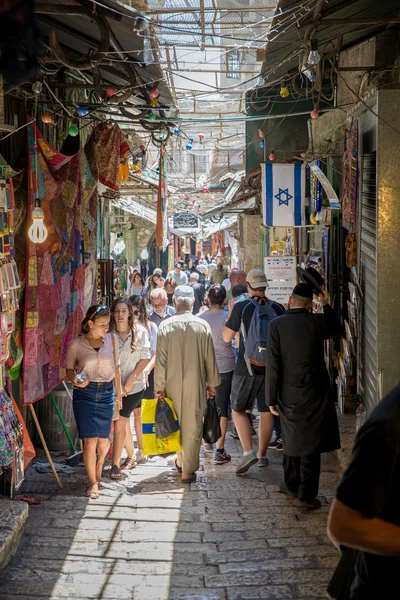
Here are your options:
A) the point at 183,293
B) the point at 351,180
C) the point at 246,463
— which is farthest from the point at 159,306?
the point at 351,180

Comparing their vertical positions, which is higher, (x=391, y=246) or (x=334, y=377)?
(x=391, y=246)

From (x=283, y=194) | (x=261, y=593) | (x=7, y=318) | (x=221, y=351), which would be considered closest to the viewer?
(x=261, y=593)

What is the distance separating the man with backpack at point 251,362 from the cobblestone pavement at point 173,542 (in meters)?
0.41

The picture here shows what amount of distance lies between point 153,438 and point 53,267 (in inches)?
78.2

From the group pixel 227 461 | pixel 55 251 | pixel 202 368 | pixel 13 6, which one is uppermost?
pixel 13 6

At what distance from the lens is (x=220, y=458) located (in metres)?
8.08

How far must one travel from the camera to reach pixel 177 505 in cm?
662

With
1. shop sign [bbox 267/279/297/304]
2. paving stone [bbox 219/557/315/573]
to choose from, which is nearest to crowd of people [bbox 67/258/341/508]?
paving stone [bbox 219/557/315/573]

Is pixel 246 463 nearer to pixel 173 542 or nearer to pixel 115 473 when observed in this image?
pixel 115 473

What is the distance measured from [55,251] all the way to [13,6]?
5110mm

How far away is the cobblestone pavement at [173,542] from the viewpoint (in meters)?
4.83

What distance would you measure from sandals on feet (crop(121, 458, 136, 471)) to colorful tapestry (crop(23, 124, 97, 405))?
1.29 m

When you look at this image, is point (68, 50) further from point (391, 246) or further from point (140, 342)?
point (391, 246)

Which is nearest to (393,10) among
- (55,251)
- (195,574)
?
(55,251)
